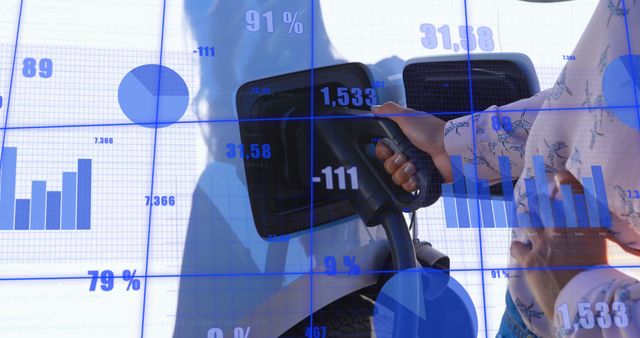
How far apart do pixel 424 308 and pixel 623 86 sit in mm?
340

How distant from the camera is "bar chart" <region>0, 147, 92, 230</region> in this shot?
70cm

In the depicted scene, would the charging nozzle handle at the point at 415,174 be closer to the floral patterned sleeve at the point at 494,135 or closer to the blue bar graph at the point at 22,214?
the floral patterned sleeve at the point at 494,135

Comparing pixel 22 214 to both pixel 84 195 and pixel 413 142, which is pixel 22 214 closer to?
pixel 84 195

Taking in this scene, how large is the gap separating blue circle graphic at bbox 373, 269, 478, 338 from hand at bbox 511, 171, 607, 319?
76 millimetres

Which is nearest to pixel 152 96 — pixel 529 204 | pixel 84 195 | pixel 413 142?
pixel 84 195

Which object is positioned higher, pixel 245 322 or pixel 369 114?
pixel 369 114

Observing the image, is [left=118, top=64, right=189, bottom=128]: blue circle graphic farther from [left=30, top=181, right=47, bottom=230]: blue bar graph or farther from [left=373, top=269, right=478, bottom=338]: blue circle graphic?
[left=373, top=269, right=478, bottom=338]: blue circle graphic

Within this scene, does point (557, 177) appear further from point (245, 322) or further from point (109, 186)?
point (109, 186)

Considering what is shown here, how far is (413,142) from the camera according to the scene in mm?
745

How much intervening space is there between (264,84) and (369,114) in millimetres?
126

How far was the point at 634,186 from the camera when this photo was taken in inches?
28.1

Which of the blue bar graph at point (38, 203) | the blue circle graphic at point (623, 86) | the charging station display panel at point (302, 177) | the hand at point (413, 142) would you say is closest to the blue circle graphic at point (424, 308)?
the charging station display panel at point (302, 177)

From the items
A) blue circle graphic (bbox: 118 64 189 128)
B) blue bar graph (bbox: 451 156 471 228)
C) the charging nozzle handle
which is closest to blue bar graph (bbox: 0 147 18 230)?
blue circle graphic (bbox: 118 64 189 128)

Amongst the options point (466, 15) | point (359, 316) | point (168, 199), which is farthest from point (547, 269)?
point (168, 199)
